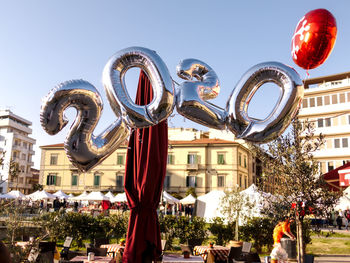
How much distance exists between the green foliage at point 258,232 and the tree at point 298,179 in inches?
133

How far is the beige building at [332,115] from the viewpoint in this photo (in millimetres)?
38625

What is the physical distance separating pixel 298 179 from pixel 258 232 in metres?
4.63

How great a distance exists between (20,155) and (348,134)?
54824mm

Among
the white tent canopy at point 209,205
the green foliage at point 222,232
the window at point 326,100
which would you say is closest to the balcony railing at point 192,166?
the window at point 326,100

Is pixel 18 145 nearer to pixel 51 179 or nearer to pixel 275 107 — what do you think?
pixel 51 179

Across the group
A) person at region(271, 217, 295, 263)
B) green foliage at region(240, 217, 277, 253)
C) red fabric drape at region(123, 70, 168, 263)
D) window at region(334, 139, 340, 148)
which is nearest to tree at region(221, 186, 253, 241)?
green foliage at region(240, 217, 277, 253)

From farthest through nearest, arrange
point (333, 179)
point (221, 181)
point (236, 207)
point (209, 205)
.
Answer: point (221, 181), point (209, 205), point (236, 207), point (333, 179)

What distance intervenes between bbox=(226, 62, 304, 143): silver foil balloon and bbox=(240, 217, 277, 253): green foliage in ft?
30.3

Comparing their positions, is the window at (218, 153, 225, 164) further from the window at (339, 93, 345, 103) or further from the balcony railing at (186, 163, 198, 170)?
the window at (339, 93, 345, 103)

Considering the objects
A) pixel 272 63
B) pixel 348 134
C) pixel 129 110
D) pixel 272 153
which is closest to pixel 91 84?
pixel 129 110

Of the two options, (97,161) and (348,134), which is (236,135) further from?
(348,134)

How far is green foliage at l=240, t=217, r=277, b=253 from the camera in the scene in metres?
11.6

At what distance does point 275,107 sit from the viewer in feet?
10.1

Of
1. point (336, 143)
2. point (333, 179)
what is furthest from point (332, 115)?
point (333, 179)
